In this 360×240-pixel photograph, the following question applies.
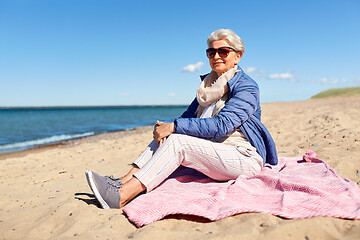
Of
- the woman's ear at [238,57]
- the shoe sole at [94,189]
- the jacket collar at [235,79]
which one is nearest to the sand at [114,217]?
the shoe sole at [94,189]

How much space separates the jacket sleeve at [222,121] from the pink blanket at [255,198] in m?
0.55

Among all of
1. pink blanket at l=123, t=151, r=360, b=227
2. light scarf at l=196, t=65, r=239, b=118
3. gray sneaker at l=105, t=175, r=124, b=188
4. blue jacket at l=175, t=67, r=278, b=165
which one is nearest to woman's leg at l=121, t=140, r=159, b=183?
gray sneaker at l=105, t=175, r=124, b=188

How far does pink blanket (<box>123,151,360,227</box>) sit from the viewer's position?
2.24 metres

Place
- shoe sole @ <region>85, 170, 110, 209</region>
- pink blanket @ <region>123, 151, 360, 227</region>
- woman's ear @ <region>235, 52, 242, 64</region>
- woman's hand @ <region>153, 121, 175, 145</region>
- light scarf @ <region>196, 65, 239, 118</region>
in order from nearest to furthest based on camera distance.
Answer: pink blanket @ <region>123, 151, 360, 227</region> < shoe sole @ <region>85, 170, 110, 209</region> < woman's hand @ <region>153, 121, 175, 145</region> < light scarf @ <region>196, 65, 239, 118</region> < woman's ear @ <region>235, 52, 242, 64</region>

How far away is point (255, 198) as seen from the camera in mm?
2521

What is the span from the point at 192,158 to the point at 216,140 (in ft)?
1.38

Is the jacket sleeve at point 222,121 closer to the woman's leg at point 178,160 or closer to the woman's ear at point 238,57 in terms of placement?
the woman's leg at point 178,160

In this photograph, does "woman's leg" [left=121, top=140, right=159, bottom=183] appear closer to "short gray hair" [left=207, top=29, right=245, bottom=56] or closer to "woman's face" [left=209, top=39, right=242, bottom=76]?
"woman's face" [left=209, top=39, right=242, bottom=76]

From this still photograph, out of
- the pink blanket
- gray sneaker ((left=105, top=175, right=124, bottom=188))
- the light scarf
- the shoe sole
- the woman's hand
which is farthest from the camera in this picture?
the light scarf

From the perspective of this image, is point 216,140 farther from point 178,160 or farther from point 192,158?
point 178,160

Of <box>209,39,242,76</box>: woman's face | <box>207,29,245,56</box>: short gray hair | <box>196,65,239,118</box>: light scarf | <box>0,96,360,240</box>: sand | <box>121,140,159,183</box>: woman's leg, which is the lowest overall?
<box>0,96,360,240</box>: sand

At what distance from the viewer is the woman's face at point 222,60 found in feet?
10.3

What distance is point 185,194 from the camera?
270 cm

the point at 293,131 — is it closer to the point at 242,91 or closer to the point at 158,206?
the point at 242,91
